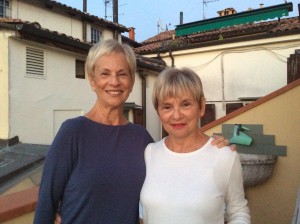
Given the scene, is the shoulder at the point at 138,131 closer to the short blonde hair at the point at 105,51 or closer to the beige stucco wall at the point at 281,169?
the short blonde hair at the point at 105,51

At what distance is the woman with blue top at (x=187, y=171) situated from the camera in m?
1.55

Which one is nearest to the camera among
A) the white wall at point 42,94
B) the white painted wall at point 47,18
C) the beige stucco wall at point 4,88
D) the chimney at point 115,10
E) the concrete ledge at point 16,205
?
the concrete ledge at point 16,205

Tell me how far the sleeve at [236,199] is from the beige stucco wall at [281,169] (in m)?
3.07

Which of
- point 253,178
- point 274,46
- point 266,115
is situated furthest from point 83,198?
point 274,46

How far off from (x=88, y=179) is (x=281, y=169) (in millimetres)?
3609

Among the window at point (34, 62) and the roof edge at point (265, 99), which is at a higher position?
the window at point (34, 62)

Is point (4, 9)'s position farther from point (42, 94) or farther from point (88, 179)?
point (88, 179)

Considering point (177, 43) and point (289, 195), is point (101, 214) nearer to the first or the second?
point (289, 195)

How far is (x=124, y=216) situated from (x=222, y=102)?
442 inches

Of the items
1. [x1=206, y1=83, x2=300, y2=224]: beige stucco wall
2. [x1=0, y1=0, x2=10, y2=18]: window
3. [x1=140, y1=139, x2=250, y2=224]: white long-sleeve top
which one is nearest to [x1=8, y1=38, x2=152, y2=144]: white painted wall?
[x1=0, y1=0, x2=10, y2=18]: window

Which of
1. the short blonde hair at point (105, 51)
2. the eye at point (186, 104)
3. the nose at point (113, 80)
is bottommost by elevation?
the eye at point (186, 104)

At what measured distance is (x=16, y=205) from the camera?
234 centimetres

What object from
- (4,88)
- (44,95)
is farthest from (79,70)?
(4,88)

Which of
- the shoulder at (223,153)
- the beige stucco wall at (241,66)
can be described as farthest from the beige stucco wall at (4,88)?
the beige stucco wall at (241,66)
